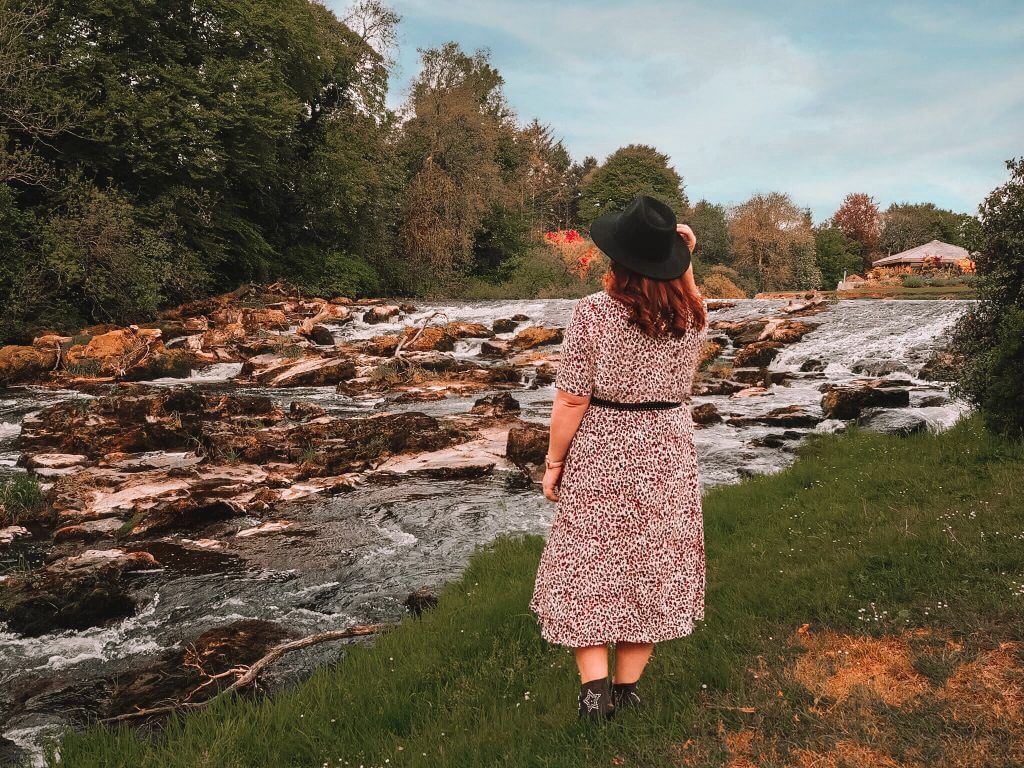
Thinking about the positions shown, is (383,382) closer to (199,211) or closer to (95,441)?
(95,441)

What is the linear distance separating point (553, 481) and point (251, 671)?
2.97 metres

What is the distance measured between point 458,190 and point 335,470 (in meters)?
33.8

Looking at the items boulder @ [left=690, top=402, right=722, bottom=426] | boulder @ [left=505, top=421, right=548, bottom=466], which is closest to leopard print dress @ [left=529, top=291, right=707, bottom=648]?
boulder @ [left=505, top=421, right=548, bottom=466]

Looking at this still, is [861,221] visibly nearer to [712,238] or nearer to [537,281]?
[712,238]

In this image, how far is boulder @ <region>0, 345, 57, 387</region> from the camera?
1861cm

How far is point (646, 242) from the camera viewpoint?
3180mm

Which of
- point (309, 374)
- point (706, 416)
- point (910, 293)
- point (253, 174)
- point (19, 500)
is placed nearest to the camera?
point (19, 500)

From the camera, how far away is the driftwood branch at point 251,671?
453cm

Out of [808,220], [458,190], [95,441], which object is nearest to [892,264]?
[808,220]

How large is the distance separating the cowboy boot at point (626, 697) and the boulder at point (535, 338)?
22611 mm

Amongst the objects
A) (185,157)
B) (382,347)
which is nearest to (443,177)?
(185,157)

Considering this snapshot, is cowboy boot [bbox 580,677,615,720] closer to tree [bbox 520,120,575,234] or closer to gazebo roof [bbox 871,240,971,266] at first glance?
gazebo roof [bbox 871,240,971,266]

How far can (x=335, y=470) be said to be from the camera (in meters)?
10.9

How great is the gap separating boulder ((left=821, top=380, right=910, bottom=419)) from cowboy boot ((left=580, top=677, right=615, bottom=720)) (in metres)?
11.6
